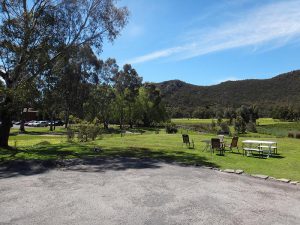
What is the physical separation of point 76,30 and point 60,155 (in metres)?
8.28

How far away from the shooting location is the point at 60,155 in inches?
639

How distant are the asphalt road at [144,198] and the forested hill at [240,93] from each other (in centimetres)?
9709

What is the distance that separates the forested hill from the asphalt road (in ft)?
319

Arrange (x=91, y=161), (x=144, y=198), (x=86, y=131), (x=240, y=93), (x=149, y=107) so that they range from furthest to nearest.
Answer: (x=240, y=93) < (x=149, y=107) < (x=86, y=131) < (x=91, y=161) < (x=144, y=198)

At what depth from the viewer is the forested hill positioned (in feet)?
383

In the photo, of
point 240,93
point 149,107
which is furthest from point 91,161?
point 240,93

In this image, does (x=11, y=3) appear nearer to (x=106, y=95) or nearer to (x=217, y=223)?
(x=217, y=223)

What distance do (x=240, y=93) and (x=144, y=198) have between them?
122m

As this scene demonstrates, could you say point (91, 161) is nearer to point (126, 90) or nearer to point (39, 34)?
point (39, 34)

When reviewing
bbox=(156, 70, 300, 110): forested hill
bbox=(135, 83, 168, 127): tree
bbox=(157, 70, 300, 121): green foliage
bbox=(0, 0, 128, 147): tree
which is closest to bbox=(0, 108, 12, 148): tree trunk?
bbox=(0, 0, 128, 147): tree

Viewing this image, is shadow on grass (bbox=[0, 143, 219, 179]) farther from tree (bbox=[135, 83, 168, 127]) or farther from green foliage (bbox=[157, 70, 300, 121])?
green foliage (bbox=[157, 70, 300, 121])

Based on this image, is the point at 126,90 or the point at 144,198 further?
the point at 126,90

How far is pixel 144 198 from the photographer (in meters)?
8.17

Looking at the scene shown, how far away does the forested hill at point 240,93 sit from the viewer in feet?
383
